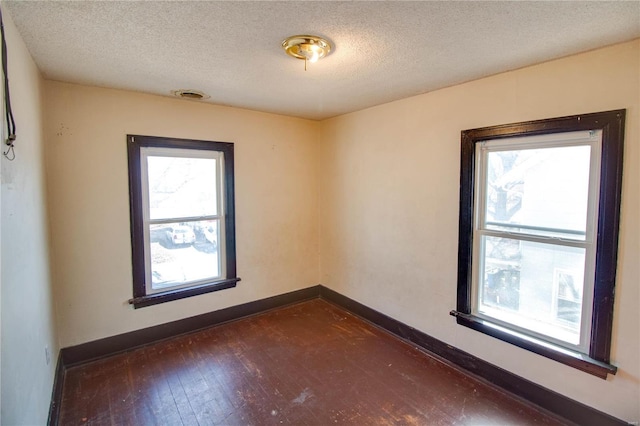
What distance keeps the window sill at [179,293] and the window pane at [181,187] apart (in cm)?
75

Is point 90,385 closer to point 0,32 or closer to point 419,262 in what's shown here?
point 0,32

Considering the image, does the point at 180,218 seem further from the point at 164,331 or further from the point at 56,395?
the point at 56,395

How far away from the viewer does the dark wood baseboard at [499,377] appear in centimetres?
202

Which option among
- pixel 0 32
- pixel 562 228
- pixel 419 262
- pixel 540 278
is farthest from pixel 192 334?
pixel 562 228

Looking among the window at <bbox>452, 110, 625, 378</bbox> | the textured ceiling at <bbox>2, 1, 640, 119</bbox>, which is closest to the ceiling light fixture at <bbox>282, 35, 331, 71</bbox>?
the textured ceiling at <bbox>2, 1, 640, 119</bbox>

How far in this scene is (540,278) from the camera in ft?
7.39

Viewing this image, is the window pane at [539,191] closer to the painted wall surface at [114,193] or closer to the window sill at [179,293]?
the painted wall surface at [114,193]

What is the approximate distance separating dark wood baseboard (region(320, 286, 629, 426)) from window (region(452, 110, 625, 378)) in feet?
0.88

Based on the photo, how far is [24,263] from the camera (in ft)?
5.57

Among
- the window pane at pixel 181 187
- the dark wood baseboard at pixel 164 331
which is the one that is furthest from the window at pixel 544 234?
the window pane at pixel 181 187

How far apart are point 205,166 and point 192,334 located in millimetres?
1742

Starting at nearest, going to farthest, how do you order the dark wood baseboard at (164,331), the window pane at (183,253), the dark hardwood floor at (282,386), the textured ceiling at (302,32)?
the textured ceiling at (302,32)
the dark hardwood floor at (282,386)
the dark wood baseboard at (164,331)
the window pane at (183,253)

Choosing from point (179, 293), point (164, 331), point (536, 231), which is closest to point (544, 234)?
point (536, 231)

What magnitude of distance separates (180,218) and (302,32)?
7.33 ft
